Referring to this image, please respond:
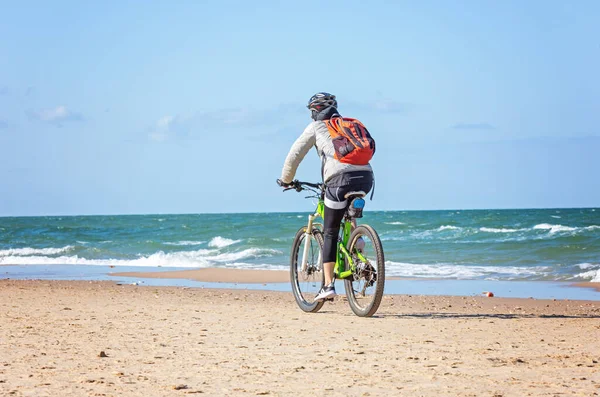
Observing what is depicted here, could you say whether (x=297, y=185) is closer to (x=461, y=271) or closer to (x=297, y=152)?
(x=297, y=152)

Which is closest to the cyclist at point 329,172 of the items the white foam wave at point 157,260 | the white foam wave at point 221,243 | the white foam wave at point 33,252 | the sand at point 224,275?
the sand at point 224,275

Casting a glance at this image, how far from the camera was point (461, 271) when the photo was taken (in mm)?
16531

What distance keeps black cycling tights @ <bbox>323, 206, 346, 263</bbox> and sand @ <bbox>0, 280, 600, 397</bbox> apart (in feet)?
1.94

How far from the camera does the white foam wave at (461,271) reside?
51.1ft

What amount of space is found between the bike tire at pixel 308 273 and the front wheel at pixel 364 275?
405 mm

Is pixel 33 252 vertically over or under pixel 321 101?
under

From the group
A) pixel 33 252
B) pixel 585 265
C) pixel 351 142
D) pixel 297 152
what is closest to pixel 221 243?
pixel 33 252

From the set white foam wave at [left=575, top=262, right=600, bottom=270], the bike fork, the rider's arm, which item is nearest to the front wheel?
the bike fork

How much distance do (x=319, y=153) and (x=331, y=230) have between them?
0.71 meters

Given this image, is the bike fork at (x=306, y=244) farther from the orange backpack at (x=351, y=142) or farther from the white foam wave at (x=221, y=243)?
the white foam wave at (x=221, y=243)

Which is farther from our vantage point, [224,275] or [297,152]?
[224,275]

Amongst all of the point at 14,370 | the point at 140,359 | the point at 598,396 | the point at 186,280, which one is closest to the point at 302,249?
the point at 140,359

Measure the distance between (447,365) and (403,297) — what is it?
555 centimetres

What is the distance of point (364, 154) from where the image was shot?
23.1 ft
